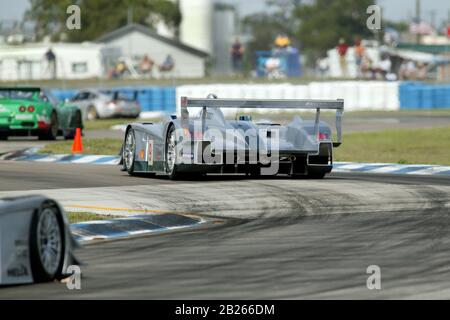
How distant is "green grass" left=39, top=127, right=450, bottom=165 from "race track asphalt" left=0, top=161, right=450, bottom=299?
661 cm

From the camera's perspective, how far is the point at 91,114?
45906 millimetres

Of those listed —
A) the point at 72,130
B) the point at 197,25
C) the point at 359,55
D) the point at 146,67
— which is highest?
the point at 197,25

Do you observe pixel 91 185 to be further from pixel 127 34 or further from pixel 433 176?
pixel 127 34

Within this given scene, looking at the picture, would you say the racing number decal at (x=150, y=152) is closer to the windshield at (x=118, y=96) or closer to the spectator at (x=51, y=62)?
the windshield at (x=118, y=96)

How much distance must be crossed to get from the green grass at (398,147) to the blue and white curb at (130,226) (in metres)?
10.7

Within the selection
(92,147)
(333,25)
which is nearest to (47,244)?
(92,147)

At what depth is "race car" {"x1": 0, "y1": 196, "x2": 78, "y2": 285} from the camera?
28.1 feet

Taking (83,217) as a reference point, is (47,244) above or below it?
above

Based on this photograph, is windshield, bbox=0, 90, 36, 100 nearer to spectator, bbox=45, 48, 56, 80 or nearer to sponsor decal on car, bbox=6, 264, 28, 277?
sponsor decal on car, bbox=6, 264, 28, 277

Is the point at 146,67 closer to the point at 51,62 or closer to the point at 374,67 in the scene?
the point at 51,62

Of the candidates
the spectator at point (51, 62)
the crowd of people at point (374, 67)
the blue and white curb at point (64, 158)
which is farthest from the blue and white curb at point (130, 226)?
the spectator at point (51, 62)

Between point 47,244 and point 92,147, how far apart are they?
18316 millimetres

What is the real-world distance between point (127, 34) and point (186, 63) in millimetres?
4863
